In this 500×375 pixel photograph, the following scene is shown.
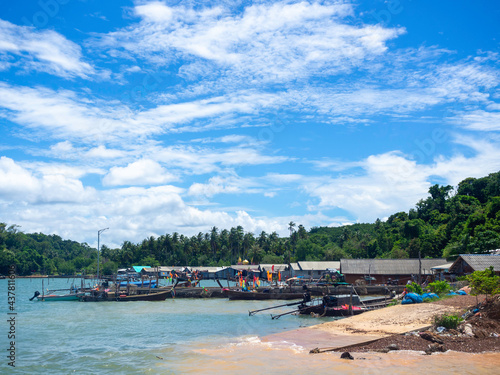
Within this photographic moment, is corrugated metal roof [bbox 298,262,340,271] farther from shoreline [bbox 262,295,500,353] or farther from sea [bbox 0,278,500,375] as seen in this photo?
shoreline [bbox 262,295,500,353]

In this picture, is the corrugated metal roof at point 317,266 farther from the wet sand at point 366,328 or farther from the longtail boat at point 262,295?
the wet sand at point 366,328

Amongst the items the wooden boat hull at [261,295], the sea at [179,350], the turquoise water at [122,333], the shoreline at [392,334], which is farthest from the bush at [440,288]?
the wooden boat hull at [261,295]

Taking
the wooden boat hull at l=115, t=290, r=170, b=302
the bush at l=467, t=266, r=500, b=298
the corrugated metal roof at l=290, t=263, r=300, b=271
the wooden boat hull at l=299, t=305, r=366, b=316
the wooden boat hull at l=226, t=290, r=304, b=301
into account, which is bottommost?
the wooden boat hull at l=226, t=290, r=304, b=301

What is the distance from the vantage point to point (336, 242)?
5187 inches

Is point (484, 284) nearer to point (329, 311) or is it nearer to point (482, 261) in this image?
point (329, 311)

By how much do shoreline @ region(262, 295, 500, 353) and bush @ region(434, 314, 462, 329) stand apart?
542 mm

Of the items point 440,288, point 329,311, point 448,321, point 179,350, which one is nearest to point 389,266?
point 329,311

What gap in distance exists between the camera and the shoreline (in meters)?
18.1

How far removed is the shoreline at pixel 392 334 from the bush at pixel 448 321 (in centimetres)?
54

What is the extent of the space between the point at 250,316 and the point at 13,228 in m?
140

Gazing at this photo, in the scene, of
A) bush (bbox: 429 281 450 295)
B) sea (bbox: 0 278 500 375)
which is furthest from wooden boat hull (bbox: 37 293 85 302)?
bush (bbox: 429 281 450 295)

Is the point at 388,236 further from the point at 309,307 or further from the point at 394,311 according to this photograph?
the point at 394,311

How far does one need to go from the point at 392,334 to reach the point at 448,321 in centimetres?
262

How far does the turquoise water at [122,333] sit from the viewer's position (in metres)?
20.6
